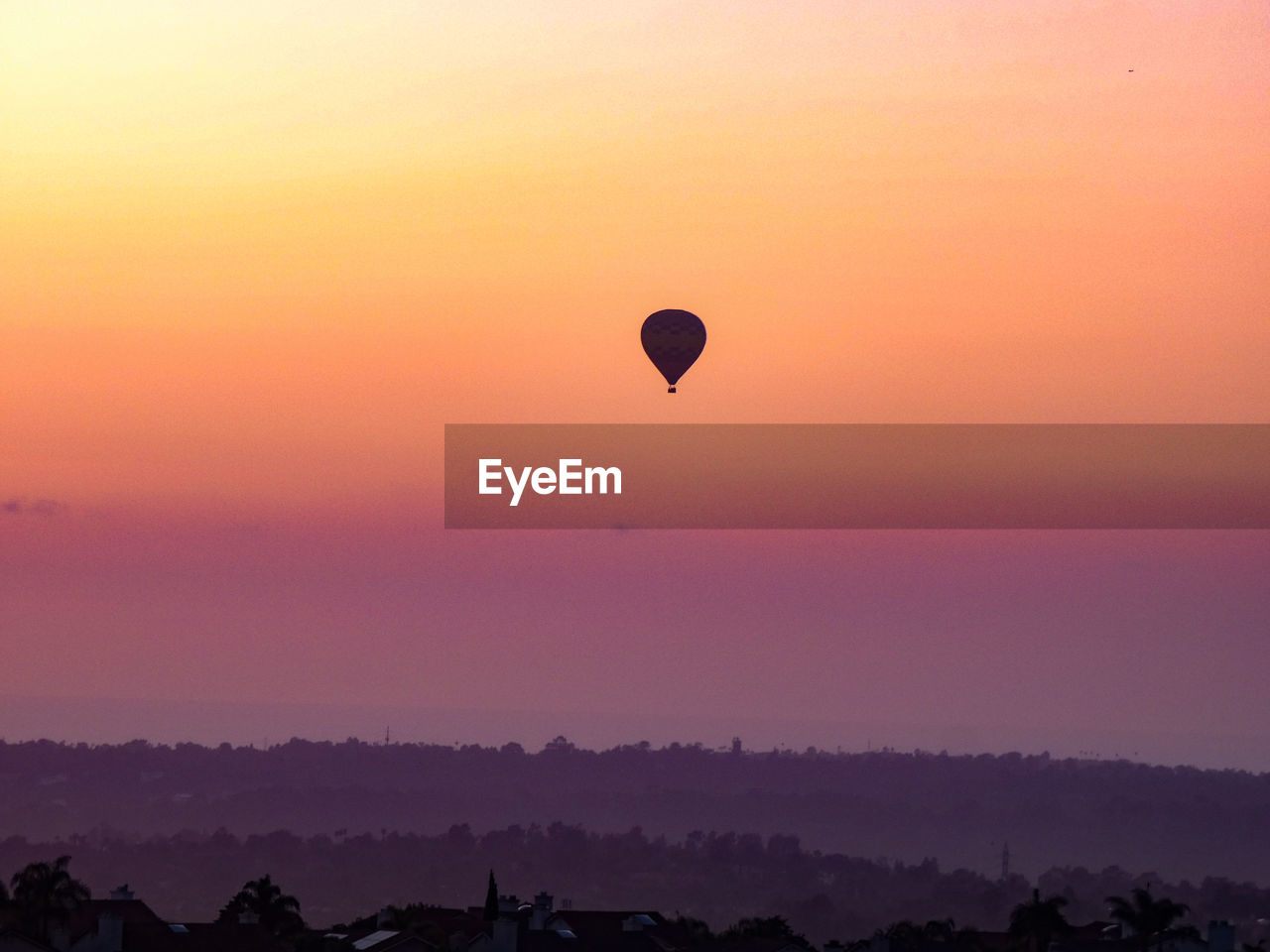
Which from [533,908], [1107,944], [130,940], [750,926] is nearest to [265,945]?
[130,940]

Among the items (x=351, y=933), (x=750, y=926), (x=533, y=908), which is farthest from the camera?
(x=750, y=926)

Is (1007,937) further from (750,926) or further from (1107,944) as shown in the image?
(750,926)

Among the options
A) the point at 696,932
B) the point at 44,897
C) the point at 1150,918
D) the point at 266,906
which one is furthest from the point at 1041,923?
the point at 44,897

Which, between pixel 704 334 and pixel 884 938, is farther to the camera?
pixel 884 938

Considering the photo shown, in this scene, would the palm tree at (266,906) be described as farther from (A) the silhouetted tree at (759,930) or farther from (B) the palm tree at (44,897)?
(A) the silhouetted tree at (759,930)

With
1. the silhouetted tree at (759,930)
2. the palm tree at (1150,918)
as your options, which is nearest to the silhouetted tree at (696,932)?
the silhouetted tree at (759,930)

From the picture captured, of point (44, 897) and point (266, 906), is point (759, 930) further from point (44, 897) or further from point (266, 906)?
point (44, 897)
